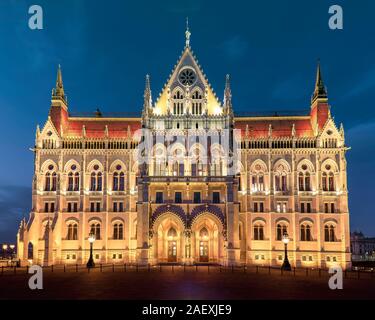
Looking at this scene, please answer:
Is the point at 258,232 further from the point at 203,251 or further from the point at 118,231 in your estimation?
the point at 118,231

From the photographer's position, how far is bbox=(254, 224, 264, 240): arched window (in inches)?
2995

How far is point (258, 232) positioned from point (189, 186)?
1366 centimetres

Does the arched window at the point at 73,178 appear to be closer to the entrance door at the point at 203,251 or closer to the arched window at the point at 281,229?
the entrance door at the point at 203,251

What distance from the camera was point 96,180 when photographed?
78.5m

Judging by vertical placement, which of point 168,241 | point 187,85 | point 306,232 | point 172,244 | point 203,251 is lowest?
point 203,251

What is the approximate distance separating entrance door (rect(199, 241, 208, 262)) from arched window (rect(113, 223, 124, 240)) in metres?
12.9

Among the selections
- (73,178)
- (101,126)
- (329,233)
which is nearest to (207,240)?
(329,233)

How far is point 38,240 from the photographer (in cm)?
7494

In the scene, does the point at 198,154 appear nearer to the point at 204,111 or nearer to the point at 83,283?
the point at 204,111

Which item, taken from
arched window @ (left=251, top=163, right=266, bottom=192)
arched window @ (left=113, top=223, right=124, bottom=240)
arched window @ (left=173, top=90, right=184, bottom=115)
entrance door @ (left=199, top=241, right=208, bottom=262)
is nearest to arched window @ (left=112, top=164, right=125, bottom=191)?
arched window @ (left=113, top=223, right=124, bottom=240)

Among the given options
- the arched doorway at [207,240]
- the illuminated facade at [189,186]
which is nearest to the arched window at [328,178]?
the illuminated facade at [189,186]

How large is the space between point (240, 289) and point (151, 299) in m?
9.51

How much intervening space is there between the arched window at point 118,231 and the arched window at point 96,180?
6.80m

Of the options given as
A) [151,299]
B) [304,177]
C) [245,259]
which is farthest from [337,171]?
[151,299]
